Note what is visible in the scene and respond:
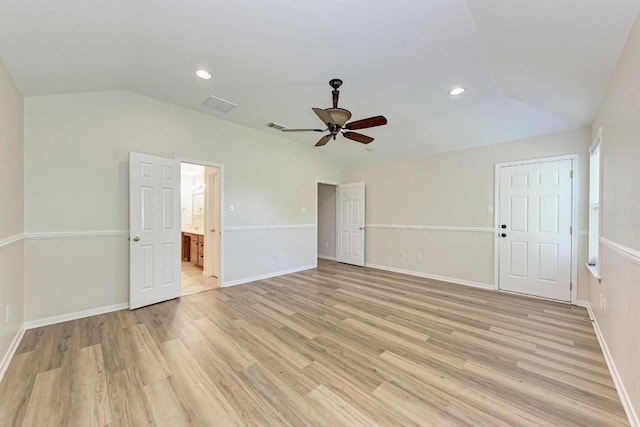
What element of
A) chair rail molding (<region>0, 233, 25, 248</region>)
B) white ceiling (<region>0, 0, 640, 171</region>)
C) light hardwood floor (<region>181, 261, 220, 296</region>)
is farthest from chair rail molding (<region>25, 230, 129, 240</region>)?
white ceiling (<region>0, 0, 640, 171</region>)

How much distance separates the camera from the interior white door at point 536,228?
12.2 feet

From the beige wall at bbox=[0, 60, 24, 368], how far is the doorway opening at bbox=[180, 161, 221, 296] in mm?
1718

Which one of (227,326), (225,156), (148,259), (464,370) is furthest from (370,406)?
(225,156)

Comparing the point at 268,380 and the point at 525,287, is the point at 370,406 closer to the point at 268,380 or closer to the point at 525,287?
the point at 268,380

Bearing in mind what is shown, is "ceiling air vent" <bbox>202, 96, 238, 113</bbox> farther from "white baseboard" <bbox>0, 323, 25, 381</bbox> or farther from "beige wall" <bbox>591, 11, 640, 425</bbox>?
"beige wall" <bbox>591, 11, 640, 425</bbox>

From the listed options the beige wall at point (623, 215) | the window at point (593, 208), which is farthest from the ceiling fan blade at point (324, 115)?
the window at point (593, 208)

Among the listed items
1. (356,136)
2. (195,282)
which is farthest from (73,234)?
(356,136)

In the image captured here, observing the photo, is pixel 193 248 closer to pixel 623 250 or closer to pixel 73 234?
pixel 73 234

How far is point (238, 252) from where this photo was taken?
4.62m

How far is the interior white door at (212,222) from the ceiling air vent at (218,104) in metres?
1.00

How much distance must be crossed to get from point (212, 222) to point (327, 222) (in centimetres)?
321

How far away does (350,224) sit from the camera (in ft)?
21.1

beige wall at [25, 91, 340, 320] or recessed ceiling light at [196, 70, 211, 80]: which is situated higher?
recessed ceiling light at [196, 70, 211, 80]

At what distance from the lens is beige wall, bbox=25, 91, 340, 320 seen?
2.96m
